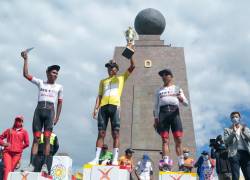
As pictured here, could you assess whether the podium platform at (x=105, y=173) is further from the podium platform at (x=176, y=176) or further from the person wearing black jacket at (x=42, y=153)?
the person wearing black jacket at (x=42, y=153)

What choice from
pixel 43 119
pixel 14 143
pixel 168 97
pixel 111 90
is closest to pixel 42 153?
pixel 14 143

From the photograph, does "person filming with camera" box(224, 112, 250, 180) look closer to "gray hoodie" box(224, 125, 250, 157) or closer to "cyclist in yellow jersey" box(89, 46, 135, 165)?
"gray hoodie" box(224, 125, 250, 157)

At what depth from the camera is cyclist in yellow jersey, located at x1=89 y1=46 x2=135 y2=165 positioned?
8219 millimetres

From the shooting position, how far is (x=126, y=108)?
21422 millimetres

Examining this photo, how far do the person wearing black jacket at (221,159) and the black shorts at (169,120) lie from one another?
154 cm

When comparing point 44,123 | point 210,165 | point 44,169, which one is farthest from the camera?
point 210,165

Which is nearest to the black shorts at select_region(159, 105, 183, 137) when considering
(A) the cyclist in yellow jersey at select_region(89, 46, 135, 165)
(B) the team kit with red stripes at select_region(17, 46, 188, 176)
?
(B) the team kit with red stripes at select_region(17, 46, 188, 176)

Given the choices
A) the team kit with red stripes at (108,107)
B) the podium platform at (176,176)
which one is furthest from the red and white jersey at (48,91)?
the podium platform at (176,176)

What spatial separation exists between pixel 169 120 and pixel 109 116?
1237 mm

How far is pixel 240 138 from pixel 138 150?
12489 mm

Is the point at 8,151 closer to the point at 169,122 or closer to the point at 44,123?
the point at 44,123

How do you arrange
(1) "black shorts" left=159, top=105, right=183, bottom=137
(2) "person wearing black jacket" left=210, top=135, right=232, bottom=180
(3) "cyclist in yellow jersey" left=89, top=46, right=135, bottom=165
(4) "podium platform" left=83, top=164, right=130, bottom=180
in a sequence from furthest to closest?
(2) "person wearing black jacket" left=210, top=135, right=232, bottom=180, (1) "black shorts" left=159, top=105, right=183, bottom=137, (3) "cyclist in yellow jersey" left=89, top=46, right=135, bottom=165, (4) "podium platform" left=83, top=164, right=130, bottom=180

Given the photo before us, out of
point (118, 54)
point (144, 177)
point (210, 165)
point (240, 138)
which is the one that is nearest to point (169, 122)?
point (240, 138)

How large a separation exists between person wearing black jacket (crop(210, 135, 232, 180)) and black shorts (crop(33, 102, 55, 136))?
12.8 feet
